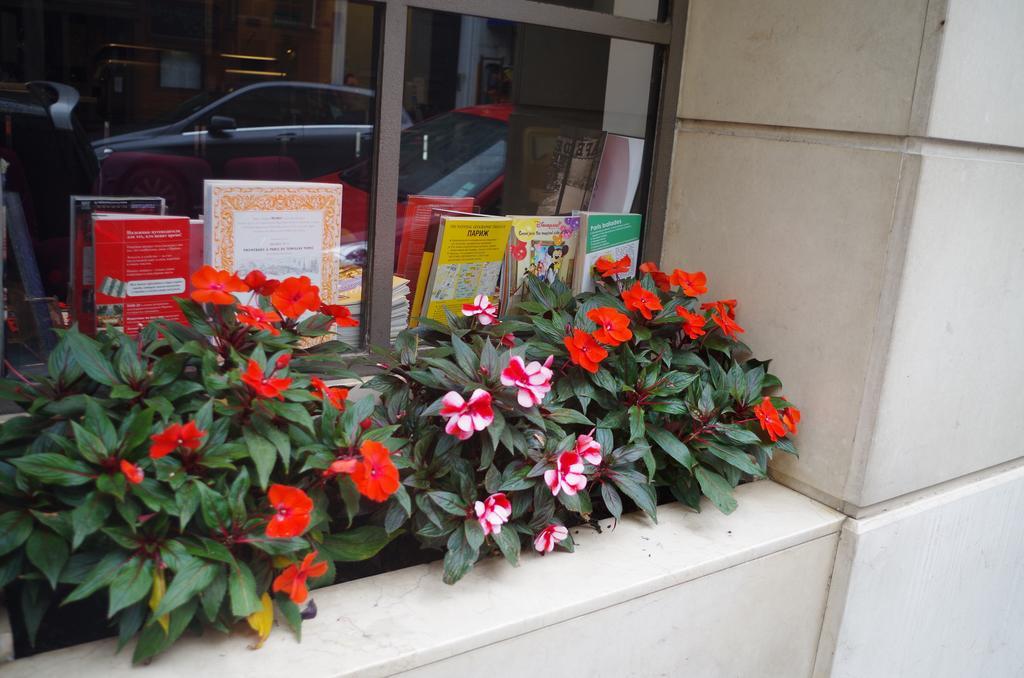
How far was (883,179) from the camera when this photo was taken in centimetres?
246

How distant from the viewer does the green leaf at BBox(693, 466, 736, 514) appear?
2367mm

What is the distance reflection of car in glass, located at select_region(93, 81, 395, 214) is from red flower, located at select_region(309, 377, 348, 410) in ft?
2.39

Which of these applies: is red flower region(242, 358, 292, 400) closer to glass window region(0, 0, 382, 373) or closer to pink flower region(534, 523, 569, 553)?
pink flower region(534, 523, 569, 553)

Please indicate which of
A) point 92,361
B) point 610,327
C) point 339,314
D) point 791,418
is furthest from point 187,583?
point 791,418

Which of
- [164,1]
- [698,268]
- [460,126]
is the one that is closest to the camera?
[164,1]

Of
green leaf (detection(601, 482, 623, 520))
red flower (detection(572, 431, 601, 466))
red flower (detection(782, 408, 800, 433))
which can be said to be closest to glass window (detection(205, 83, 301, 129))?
red flower (detection(572, 431, 601, 466))

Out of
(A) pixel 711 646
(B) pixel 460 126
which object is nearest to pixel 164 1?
(B) pixel 460 126

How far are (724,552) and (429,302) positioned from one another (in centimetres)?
110

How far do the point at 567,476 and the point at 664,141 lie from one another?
1423 mm

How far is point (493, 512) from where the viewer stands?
6.54 ft

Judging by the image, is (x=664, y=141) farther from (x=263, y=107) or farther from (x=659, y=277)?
(x=263, y=107)

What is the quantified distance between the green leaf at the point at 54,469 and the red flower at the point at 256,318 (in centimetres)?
44

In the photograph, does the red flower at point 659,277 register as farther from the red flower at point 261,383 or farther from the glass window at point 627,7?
the red flower at point 261,383

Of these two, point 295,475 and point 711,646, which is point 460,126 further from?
point 711,646
